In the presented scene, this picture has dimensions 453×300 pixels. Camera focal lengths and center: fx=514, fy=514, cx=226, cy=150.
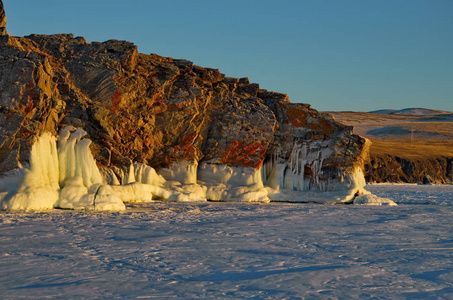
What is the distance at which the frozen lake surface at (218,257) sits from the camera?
743 cm

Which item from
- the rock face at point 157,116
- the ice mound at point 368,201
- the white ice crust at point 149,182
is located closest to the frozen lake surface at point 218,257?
the white ice crust at point 149,182

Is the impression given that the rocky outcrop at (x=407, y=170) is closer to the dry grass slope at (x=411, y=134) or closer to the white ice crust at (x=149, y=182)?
the dry grass slope at (x=411, y=134)

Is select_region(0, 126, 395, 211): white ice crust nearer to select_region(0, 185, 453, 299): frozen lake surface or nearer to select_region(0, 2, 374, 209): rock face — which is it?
select_region(0, 2, 374, 209): rock face

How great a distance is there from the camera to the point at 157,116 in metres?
23.9

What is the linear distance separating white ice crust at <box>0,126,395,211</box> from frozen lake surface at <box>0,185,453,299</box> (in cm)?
132

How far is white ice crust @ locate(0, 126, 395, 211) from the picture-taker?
55.5ft

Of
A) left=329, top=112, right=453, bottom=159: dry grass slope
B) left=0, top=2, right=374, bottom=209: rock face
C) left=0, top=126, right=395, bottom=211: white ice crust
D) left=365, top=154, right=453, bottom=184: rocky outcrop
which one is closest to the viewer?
left=0, top=126, right=395, bottom=211: white ice crust

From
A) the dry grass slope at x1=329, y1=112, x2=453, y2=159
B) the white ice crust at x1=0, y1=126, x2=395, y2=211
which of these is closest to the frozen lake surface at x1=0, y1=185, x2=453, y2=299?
the white ice crust at x1=0, y1=126, x2=395, y2=211

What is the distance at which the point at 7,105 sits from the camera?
1728 centimetres

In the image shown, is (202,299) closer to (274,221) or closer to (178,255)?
(178,255)

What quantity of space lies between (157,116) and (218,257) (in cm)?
1486

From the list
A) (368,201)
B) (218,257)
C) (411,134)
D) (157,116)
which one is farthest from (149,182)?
(411,134)

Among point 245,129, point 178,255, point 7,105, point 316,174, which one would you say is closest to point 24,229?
point 178,255

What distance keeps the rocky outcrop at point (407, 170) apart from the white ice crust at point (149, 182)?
27.9m
